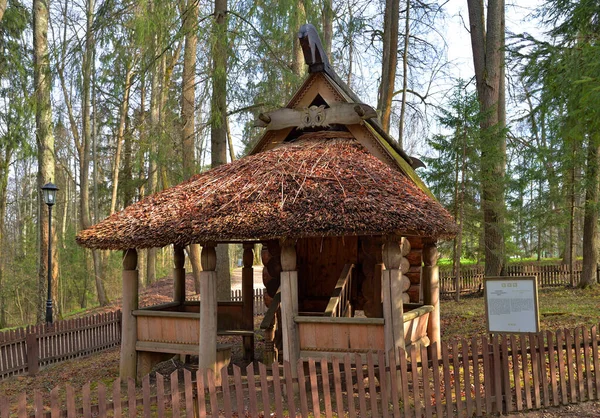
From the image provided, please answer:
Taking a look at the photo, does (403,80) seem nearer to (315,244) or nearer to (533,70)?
(533,70)

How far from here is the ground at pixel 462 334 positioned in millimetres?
10152

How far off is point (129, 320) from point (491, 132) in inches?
517

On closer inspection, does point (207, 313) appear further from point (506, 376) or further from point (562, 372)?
point (562, 372)

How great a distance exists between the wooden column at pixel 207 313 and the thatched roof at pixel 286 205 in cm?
50

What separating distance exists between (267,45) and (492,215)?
9.60 meters

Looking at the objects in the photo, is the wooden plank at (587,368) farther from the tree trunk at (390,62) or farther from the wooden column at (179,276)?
the tree trunk at (390,62)

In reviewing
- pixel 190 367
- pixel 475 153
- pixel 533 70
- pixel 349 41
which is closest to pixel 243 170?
pixel 190 367

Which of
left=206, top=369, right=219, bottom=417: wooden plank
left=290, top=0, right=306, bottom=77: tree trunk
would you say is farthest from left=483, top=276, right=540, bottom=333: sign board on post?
left=290, top=0, right=306, bottom=77: tree trunk

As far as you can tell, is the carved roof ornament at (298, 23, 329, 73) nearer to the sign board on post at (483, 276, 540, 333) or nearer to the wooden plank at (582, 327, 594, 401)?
the sign board on post at (483, 276, 540, 333)

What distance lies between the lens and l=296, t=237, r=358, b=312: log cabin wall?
39.0 ft

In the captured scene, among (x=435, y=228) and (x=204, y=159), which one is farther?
(x=204, y=159)

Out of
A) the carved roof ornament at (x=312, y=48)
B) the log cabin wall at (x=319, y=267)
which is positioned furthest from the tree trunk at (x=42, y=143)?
the carved roof ornament at (x=312, y=48)

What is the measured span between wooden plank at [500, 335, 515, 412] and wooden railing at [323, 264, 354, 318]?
2.65m

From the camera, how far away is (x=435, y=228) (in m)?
7.41
